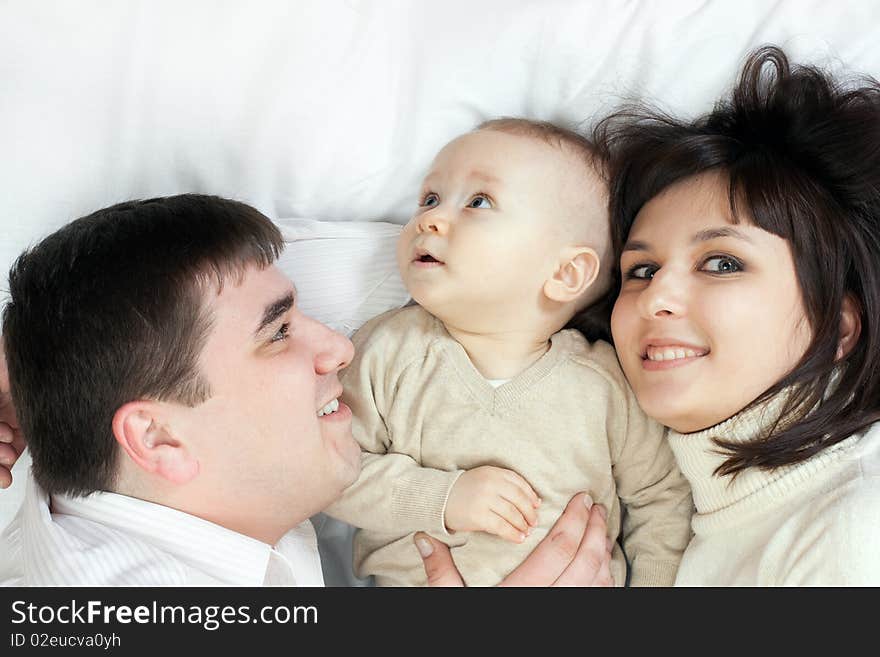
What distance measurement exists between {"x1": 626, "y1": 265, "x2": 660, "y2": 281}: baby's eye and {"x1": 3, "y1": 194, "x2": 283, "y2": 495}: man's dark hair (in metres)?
0.67

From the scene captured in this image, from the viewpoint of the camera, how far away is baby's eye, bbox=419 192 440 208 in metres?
1.74

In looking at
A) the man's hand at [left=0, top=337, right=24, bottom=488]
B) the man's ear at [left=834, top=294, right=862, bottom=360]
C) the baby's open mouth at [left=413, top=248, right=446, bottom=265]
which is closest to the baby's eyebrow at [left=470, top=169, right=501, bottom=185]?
the baby's open mouth at [left=413, top=248, right=446, bottom=265]

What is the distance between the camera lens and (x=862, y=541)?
147cm

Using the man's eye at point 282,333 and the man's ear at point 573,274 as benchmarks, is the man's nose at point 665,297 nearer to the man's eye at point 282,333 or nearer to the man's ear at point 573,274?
the man's ear at point 573,274

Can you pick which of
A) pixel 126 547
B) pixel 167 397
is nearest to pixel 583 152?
pixel 167 397

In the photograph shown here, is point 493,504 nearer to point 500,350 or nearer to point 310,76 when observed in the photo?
point 500,350

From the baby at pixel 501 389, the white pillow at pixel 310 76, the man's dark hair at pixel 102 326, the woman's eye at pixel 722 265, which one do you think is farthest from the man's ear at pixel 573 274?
the man's dark hair at pixel 102 326

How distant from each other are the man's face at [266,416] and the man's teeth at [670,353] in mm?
510

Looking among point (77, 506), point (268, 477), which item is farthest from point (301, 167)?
point (77, 506)

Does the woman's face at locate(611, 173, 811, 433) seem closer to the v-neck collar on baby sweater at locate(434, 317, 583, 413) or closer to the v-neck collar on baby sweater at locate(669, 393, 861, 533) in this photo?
the v-neck collar on baby sweater at locate(669, 393, 861, 533)

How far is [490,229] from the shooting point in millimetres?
1659

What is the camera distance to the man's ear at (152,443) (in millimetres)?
1447

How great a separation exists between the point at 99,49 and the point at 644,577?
137 cm
